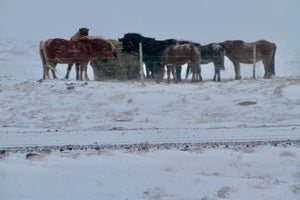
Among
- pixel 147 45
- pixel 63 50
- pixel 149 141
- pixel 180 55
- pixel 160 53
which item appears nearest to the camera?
pixel 149 141

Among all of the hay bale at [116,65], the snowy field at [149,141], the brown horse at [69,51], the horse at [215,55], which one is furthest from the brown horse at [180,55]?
the brown horse at [69,51]

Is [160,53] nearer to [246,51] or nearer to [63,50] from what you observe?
[246,51]

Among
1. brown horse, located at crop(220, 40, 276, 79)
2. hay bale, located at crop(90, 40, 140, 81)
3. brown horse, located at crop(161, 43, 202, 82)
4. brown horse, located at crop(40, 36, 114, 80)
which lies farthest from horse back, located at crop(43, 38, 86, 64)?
brown horse, located at crop(220, 40, 276, 79)

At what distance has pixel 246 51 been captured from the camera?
643 inches

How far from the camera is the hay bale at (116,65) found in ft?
54.5

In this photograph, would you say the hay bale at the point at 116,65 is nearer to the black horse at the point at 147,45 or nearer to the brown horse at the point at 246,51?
the black horse at the point at 147,45

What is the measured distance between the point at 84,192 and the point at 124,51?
1326cm

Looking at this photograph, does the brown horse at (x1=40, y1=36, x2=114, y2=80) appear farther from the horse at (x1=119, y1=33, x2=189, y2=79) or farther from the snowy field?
the snowy field

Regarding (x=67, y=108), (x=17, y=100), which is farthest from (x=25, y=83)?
(x=67, y=108)

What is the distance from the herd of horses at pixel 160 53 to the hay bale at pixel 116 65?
351mm

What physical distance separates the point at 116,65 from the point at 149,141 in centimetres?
1041

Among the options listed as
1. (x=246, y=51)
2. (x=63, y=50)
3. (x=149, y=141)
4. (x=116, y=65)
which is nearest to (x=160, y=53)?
(x=116, y=65)

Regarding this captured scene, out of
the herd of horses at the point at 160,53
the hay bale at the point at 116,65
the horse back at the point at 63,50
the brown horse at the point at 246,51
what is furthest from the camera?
the hay bale at the point at 116,65

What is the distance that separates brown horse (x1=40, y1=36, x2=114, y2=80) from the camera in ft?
47.0
